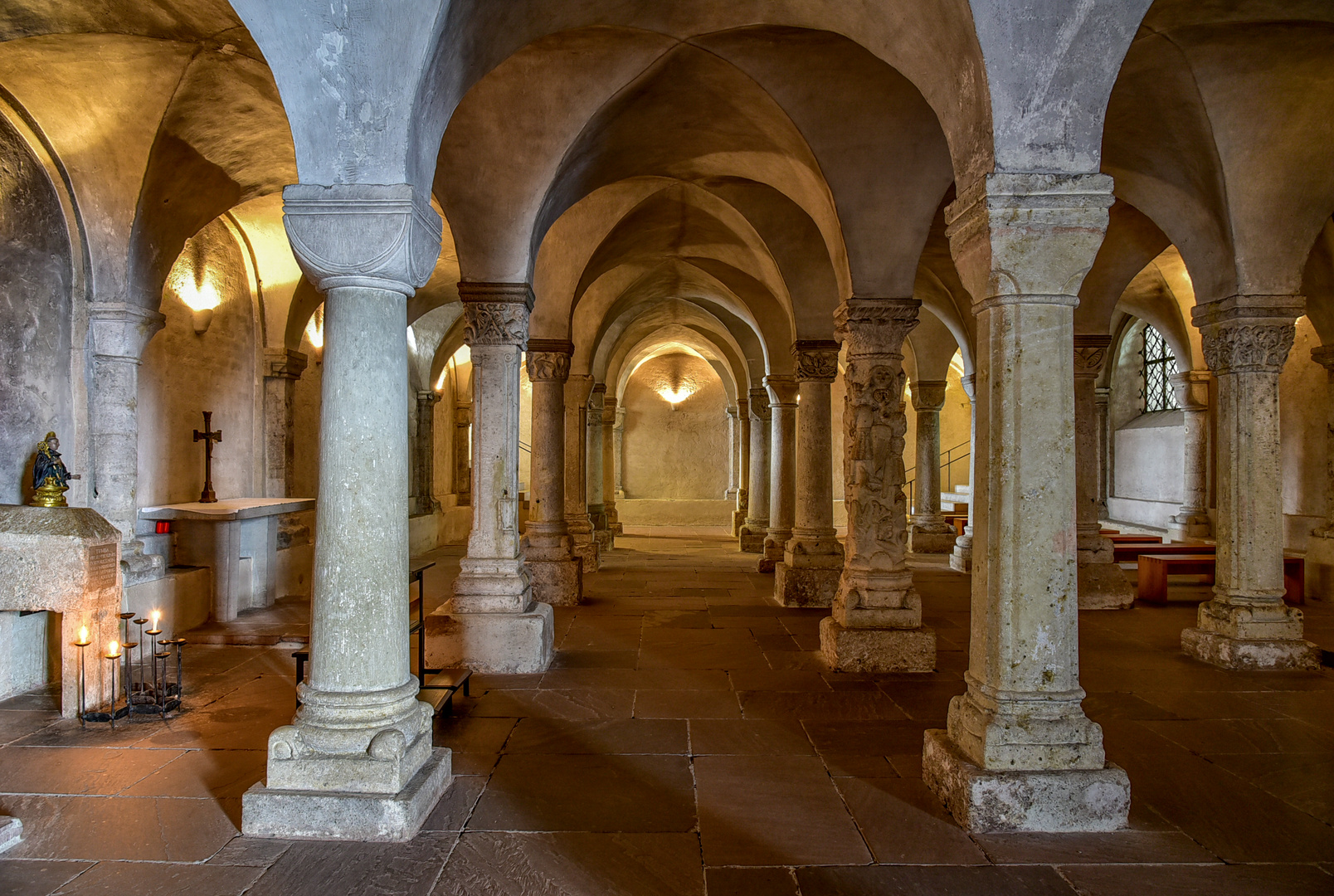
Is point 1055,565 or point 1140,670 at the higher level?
point 1055,565

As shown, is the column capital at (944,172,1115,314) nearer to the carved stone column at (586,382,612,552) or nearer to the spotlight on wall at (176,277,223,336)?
the spotlight on wall at (176,277,223,336)

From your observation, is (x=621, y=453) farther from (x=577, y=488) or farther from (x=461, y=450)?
(x=577, y=488)

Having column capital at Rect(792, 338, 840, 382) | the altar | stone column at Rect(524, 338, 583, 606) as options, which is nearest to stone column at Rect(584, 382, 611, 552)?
stone column at Rect(524, 338, 583, 606)

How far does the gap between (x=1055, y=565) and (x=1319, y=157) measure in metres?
4.45

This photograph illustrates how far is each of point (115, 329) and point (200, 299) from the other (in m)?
2.53

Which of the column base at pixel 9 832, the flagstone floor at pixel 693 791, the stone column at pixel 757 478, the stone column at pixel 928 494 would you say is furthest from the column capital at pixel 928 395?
the column base at pixel 9 832

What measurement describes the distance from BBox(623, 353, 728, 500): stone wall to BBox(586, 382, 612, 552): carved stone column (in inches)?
338

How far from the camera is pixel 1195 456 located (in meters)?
12.5

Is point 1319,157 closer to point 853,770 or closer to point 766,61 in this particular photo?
point 766,61

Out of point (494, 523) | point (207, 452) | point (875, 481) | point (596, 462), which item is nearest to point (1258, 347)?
point (875, 481)

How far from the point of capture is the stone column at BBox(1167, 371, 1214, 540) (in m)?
12.2

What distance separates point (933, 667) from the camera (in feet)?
18.4

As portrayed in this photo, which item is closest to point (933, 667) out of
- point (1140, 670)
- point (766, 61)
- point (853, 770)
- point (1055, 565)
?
point (1140, 670)

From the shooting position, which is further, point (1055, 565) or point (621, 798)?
point (621, 798)
